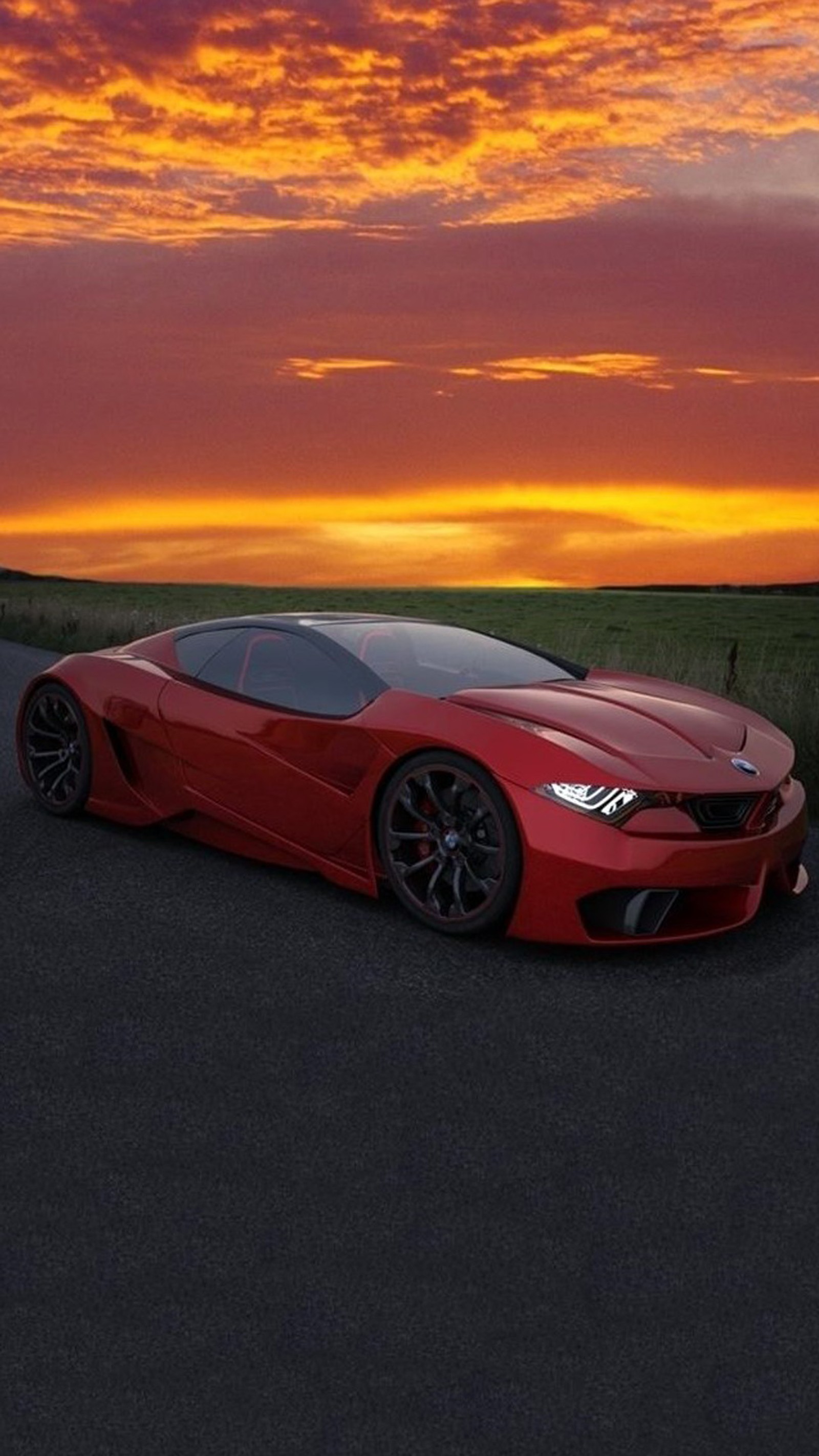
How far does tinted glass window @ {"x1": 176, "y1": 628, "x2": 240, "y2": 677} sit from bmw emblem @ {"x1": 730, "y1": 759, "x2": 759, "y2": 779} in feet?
8.74

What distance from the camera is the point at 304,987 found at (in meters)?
6.09

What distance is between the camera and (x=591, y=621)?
5347cm

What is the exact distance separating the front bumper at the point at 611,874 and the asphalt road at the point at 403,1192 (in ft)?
0.49

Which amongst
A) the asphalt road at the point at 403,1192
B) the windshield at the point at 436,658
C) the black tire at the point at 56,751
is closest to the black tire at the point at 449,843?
the asphalt road at the point at 403,1192

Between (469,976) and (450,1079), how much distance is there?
1.08m

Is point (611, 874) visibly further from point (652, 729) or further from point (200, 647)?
point (200, 647)

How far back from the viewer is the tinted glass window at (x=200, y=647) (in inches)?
320

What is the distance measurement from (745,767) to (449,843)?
4.35 ft

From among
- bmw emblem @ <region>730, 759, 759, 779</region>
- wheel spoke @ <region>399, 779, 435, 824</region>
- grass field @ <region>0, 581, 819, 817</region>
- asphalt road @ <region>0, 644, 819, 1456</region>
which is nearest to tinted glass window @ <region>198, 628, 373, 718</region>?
wheel spoke @ <region>399, 779, 435, 824</region>

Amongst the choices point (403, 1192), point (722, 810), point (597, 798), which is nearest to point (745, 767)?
point (722, 810)

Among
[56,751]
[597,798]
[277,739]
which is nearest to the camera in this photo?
[597,798]

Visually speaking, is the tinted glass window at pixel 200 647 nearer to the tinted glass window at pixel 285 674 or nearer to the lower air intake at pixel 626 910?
the tinted glass window at pixel 285 674

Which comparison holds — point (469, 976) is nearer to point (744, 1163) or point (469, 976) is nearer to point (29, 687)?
point (744, 1163)

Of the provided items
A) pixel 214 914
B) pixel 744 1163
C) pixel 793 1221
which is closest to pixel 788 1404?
pixel 793 1221
